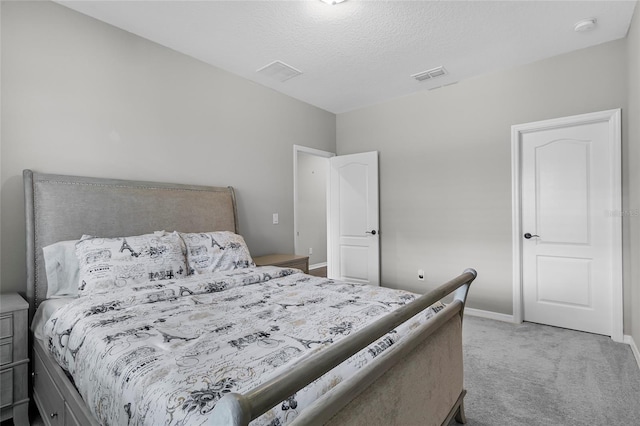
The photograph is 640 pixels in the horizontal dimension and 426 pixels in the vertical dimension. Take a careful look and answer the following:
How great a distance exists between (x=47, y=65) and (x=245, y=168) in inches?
72.3

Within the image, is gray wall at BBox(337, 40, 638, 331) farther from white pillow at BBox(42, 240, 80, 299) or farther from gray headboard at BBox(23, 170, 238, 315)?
white pillow at BBox(42, 240, 80, 299)

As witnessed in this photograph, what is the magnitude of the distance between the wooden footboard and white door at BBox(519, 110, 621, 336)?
6.92 ft

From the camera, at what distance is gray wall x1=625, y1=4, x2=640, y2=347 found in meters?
2.41

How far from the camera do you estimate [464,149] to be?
3777 mm

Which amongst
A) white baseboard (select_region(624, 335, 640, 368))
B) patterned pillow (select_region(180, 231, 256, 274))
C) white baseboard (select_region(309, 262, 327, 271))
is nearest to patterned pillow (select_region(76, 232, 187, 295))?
patterned pillow (select_region(180, 231, 256, 274))

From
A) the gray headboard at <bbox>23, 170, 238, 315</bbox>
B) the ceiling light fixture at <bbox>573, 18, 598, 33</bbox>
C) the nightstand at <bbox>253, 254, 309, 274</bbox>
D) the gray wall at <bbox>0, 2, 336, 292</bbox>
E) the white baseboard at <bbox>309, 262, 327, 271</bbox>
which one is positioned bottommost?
the white baseboard at <bbox>309, 262, 327, 271</bbox>

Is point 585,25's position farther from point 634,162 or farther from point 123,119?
point 123,119

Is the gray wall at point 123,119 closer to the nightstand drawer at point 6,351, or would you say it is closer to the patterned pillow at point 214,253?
the nightstand drawer at point 6,351

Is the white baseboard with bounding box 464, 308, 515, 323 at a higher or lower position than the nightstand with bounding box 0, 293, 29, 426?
lower

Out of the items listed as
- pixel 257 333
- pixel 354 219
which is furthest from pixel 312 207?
pixel 257 333

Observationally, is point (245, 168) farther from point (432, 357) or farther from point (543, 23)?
point (543, 23)

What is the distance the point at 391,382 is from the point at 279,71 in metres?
3.22

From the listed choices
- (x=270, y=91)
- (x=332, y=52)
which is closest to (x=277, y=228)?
(x=270, y=91)

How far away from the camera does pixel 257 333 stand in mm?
1346
